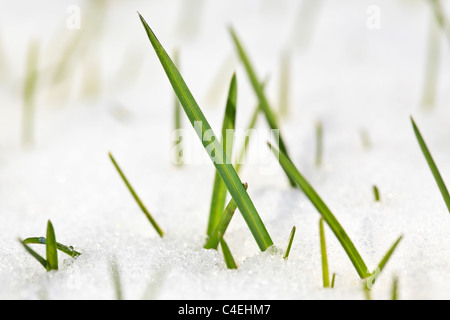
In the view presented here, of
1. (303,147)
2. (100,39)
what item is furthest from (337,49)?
(100,39)

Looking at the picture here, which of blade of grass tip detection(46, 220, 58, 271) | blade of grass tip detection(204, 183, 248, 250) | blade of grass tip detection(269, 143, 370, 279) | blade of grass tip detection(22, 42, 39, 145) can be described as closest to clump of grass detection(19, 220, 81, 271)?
blade of grass tip detection(46, 220, 58, 271)

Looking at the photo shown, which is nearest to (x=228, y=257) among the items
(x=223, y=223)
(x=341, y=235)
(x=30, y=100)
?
(x=223, y=223)

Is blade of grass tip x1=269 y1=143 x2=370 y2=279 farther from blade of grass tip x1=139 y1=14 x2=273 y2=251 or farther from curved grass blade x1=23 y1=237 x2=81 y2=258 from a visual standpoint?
curved grass blade x1=23 y1=237 x2=81 y2=258

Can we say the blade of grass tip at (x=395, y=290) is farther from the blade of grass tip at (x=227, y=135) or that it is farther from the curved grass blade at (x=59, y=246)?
the curved grass blade at (x=59, y=246)

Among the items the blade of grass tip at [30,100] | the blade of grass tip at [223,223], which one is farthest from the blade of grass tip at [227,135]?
the blade of grass tip at [30,100]

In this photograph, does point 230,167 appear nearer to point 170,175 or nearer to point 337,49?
point 170,175

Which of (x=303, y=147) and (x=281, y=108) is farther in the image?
(x=281, y=108)
